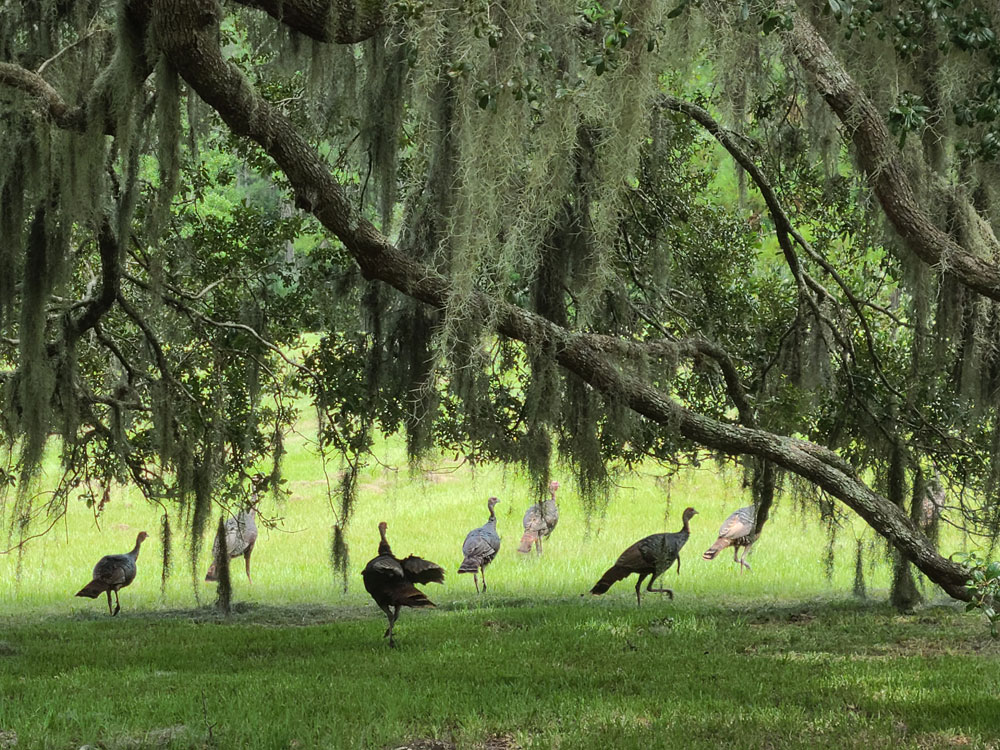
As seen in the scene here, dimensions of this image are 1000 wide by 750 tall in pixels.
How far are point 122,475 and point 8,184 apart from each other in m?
3.31

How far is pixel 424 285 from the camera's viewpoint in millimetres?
6605

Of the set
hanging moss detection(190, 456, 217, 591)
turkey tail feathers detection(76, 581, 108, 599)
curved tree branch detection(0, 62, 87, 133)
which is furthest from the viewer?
turkey tail feathers detection(76, 581, 108, 599)

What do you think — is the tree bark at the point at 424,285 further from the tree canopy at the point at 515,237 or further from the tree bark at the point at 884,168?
the tree bark at the point at 884,168

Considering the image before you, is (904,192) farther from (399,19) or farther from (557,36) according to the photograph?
(399,19)

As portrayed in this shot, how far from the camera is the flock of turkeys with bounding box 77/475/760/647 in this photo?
305 inches

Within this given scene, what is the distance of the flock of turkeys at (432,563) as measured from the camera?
25.4 ft

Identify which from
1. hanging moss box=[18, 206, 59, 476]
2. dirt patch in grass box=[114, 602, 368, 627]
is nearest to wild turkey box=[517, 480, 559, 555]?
dirt patch in grass box=[114, 602, 368, 627]

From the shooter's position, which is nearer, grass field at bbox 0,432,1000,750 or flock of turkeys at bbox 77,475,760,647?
grass field at bbox 0,432,1000,750

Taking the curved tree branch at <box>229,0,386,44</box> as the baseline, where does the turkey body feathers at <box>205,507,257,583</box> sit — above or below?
below

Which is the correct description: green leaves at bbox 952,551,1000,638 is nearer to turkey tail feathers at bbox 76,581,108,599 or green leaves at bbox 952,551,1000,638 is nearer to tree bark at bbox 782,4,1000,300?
tree bark at bbox 782,4,1000,300

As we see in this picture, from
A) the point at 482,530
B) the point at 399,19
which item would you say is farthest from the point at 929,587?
the point at 399,19

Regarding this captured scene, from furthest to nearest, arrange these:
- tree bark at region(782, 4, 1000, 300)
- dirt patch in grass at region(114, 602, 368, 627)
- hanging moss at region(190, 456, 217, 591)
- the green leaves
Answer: dirt patch in grass at region(114, 602, 368, 627) → hanging moss at region(190, 456, 217, 591) → tree bark at region(782, 4, 1000, 300) → the green leaves

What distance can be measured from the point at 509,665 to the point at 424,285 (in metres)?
2.32

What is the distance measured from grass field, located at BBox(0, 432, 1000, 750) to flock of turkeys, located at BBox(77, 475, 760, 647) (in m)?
0.29
